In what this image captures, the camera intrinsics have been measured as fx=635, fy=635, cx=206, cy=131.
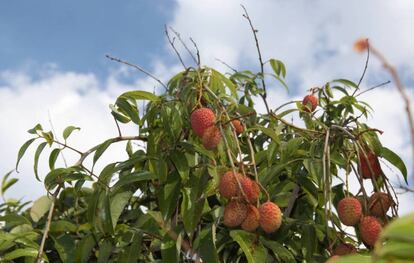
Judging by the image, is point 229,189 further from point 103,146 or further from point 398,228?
point 398,228

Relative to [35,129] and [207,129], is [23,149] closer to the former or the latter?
[35,129]

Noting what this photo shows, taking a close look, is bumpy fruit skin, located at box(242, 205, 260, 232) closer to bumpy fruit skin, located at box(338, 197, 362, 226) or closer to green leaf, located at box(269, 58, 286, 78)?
bumpy fruit skin, located at box(338, 197, 362, 226)

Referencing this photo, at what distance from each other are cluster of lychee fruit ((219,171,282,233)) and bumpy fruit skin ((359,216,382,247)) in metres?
0.15

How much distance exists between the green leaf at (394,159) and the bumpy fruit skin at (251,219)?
38 centimetres

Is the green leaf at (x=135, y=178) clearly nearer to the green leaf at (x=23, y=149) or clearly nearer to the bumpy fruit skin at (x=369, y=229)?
the green leaf at (x=23, y=149)

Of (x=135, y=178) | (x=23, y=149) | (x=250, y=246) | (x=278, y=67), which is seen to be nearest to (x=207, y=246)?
(x=250, y=246)

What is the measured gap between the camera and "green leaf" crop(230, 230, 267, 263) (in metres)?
1.29

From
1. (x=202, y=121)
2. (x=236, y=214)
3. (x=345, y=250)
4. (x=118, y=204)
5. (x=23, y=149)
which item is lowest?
(x=345, y=250)

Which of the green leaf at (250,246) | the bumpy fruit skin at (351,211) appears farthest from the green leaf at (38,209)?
the bumpy fruit skin at (351,211)

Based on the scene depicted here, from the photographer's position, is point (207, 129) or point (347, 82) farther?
point (347, 82)

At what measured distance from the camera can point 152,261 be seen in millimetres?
1631

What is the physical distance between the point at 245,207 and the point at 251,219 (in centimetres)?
3

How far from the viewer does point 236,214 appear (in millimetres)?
1214

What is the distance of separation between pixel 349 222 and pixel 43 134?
850 mm
